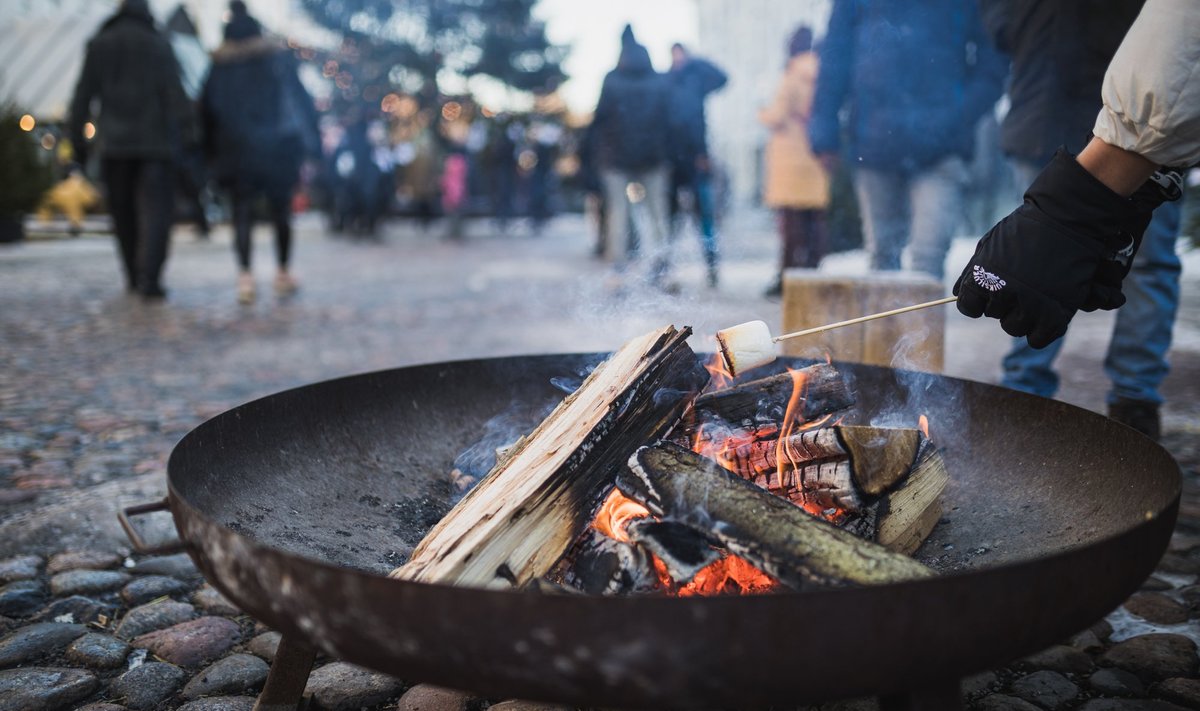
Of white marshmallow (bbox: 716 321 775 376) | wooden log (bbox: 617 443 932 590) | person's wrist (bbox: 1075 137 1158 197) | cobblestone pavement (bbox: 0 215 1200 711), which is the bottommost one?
cobblestone pavement (bbox: 0 215 1200 711)

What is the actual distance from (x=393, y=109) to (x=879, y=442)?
2049 cm

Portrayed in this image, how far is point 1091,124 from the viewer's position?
10.7ft

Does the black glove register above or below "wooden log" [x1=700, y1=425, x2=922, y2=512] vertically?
above

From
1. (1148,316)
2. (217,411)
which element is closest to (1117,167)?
(1148,316)

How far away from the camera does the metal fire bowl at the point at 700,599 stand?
102 centimetres

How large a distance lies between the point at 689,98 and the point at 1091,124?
197 inches

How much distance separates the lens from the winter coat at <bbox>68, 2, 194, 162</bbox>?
260 inches

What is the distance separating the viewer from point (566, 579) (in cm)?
158

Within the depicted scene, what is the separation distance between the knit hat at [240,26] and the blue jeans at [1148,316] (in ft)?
20.8

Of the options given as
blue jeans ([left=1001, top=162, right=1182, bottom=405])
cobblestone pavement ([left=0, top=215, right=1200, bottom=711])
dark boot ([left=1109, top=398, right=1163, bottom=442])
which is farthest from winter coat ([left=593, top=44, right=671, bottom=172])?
dark boot ([left=1109, top=398, right=1163, bottom=442])

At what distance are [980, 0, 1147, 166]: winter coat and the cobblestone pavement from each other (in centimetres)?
129

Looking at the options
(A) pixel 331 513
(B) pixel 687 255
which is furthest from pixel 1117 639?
(B) pixel 687 255

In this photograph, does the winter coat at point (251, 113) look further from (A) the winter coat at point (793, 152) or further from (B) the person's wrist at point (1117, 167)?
(B) the person's wrist at point (1117, 167)

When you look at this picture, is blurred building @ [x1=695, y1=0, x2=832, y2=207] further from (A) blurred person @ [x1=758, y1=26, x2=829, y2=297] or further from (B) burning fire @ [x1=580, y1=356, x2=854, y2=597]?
(B) burning fire @ [x1=580, y1=356, x2=854, y2=597]
